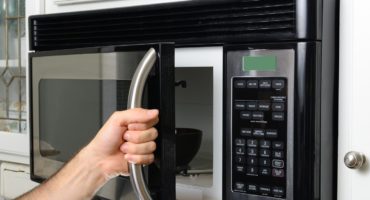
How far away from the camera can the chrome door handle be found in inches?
25.4

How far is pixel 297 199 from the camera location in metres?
0.66

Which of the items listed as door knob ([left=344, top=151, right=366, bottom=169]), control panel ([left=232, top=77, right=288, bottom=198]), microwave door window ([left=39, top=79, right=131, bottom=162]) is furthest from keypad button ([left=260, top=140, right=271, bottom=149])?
microwave door window ([left=39, top=79, right=131, bottom=162])

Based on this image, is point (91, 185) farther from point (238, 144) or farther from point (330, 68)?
point (330, 68)

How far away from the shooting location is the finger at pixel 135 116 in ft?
2.07

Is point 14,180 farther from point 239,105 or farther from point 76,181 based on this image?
point 239,105

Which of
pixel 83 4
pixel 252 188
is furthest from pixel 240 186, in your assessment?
pixel 83 4

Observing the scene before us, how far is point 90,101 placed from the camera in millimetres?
830

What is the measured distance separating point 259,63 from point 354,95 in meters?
0.13

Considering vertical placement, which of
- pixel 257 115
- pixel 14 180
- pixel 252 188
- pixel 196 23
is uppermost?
pixel 196 23

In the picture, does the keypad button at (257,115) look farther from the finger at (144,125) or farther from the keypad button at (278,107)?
the finger at (144,125)

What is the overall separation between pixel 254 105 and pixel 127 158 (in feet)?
0.62

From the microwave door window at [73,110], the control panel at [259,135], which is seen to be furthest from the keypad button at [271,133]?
the microwave door window at [73,110]

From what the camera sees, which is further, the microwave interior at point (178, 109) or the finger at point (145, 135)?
the microwave interior at point (178, 109)

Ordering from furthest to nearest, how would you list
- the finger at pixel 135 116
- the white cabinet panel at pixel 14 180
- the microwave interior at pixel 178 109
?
the white cabinet panel at pixel 14 180 < the microwave interior at pixel 178 109 < the finger at pixel 135 116
